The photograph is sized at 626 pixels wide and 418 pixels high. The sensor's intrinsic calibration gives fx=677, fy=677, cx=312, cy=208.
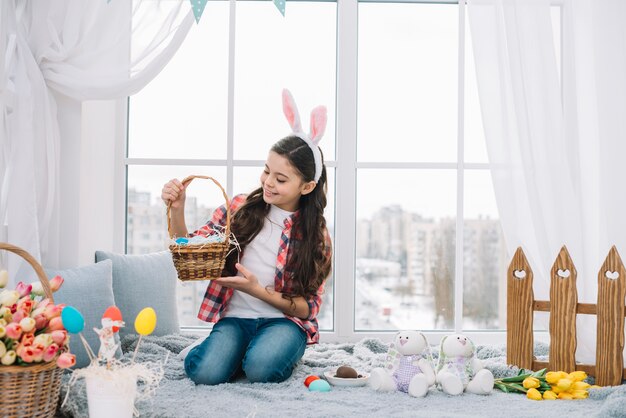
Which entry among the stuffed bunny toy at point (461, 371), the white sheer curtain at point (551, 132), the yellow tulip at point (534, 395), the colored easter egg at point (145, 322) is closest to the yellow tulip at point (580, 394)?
the yellow tulip at point (534, 395)

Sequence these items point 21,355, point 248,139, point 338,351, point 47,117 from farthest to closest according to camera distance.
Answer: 1. point 248,139
2. point 338,351
3. point 47,117
4. point 21,355

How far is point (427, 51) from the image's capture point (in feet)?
10.2

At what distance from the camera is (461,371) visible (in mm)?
2111

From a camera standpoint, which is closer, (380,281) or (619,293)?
(619,293)

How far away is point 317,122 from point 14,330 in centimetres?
121

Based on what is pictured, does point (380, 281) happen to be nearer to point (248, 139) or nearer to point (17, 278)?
point (248, 139)

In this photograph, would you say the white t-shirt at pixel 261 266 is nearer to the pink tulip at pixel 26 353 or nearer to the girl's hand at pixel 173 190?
the girl's hand at pixel 173 190

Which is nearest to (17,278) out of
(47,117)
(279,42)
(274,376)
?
(47,117)

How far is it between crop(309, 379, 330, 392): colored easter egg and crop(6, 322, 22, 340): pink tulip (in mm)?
903

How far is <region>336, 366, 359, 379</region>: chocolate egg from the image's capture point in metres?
2.21

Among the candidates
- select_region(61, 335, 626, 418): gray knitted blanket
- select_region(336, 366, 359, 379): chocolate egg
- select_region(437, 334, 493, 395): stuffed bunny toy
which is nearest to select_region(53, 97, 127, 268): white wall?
select_region(61, 335, 626, 418): gray knitted blanket

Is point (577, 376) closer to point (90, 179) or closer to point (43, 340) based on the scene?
point (43, 340)

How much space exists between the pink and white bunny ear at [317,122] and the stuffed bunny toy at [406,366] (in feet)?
2.44

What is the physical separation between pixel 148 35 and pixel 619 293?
184 centimetres
